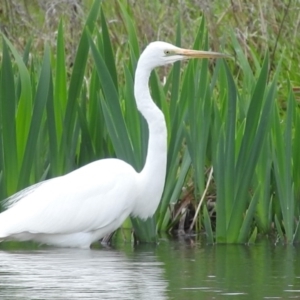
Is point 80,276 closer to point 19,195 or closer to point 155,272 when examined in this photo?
point 155,272

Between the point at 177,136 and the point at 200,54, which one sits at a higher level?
the point at 200,54

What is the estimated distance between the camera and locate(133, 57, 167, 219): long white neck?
20.8 feet

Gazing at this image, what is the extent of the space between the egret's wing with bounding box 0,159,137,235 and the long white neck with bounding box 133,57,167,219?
12cm

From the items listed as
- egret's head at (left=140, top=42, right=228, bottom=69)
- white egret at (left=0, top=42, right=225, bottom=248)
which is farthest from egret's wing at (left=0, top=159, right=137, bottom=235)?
egret's head at (left=140, top=42, right=228, bottom=69)

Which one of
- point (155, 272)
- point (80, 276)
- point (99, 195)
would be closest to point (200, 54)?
point (99, 195)

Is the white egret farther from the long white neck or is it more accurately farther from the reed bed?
Answer: the reed bed

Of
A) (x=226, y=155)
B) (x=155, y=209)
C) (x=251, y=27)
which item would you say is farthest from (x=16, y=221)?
(x=251, y=27)

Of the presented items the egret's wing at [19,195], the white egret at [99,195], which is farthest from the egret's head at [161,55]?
the egret's wing at [19,195]

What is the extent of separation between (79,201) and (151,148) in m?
0.57

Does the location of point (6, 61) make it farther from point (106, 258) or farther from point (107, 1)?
point (107, 1)

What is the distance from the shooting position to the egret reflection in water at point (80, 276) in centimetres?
453

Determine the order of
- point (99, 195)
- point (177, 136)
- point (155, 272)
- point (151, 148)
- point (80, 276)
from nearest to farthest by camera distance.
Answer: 1. point (80, 276)
2. point (155, 272)
3. point (151, 148)
4. point (99, 195)
5. point (177, 136)

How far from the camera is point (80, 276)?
5020 mm

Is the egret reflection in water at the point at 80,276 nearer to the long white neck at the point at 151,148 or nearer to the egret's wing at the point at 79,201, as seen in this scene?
the egret's wing at the point at 79,201
